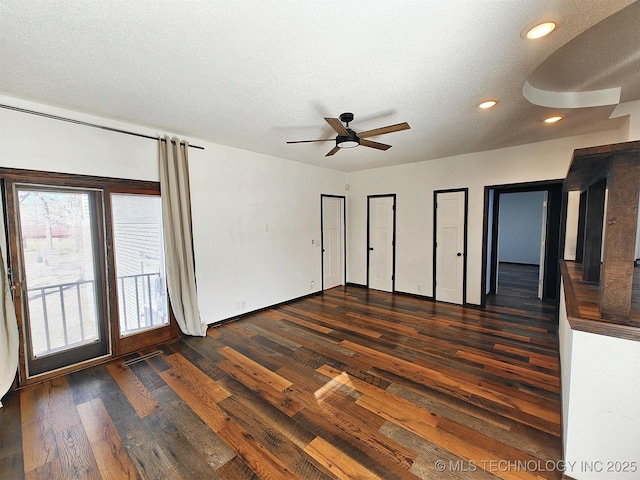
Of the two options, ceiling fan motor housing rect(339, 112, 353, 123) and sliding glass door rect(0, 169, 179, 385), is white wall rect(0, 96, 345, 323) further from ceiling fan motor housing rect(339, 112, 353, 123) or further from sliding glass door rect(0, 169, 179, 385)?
ceiling fan motor housing rect(339, 112, 353, 123)

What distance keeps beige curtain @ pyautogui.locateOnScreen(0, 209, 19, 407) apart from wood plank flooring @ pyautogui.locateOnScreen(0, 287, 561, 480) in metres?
0.22

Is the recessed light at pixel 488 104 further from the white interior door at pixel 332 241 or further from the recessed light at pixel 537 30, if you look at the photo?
Answer: the white interior door at pixel 332 241

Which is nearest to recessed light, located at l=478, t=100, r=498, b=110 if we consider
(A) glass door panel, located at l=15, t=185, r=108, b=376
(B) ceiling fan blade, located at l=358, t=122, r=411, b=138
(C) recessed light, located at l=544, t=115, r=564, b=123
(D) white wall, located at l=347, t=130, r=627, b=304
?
(B) ceiling fan blade, located at l=358, t=122, r=411, b=138

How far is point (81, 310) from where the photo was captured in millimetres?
2992

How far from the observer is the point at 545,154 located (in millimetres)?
4090

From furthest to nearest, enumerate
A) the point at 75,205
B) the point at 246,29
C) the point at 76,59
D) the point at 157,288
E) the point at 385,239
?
1. the point at 385,239
2. the point at 157,288
3. the point at 75,205
4. the point at 76,59
5. the point at 246,29

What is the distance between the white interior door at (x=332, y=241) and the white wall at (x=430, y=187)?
0.78 feet

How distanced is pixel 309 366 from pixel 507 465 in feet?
5.85

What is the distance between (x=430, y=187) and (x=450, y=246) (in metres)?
1.19

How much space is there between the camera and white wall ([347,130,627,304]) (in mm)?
4088

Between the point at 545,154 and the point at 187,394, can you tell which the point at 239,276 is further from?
the point at 545,154

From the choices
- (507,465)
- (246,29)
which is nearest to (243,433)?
(507,465)

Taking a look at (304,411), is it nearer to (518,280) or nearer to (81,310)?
(81,310)

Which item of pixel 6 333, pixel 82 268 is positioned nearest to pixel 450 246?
pixel 82 268
